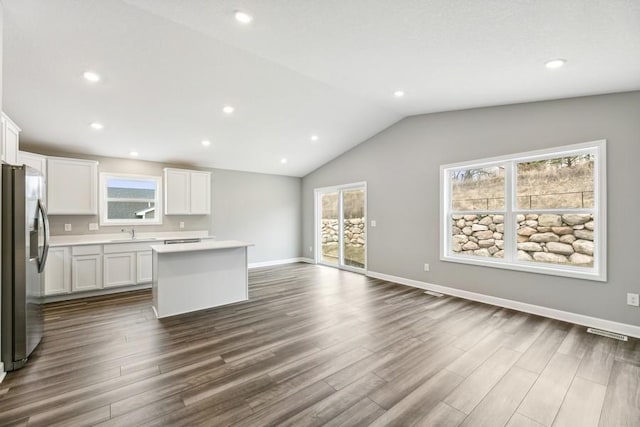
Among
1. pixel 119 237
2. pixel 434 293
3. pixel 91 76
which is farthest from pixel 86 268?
pixel 434 293

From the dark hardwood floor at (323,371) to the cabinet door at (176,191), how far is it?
2.23 m

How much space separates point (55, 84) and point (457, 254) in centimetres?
573

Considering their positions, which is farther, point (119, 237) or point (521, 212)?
point (119, 237)

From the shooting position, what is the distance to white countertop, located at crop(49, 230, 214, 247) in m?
4.44

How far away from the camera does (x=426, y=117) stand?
4.73 meters

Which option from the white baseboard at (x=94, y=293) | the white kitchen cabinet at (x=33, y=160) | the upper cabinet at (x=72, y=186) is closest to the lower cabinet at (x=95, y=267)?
the white baseboard at (x=94, y=293)

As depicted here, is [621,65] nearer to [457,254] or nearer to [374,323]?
[457,254]

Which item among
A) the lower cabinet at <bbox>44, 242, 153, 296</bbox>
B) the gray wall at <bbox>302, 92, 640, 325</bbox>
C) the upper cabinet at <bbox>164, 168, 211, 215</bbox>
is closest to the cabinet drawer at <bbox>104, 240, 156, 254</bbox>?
the lower cabinet at <bbox>44, 242, 153, 296</bbox>

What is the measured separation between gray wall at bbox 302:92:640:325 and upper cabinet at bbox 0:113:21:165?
17.0 ft

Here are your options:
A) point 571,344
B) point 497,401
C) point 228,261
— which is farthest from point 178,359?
point 571,344

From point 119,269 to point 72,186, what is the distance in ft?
5.00

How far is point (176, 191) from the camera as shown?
5.46 metres

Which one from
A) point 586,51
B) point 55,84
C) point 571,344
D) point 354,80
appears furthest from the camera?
point 354,80

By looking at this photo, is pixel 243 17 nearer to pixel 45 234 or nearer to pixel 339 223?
pixel 45 234
